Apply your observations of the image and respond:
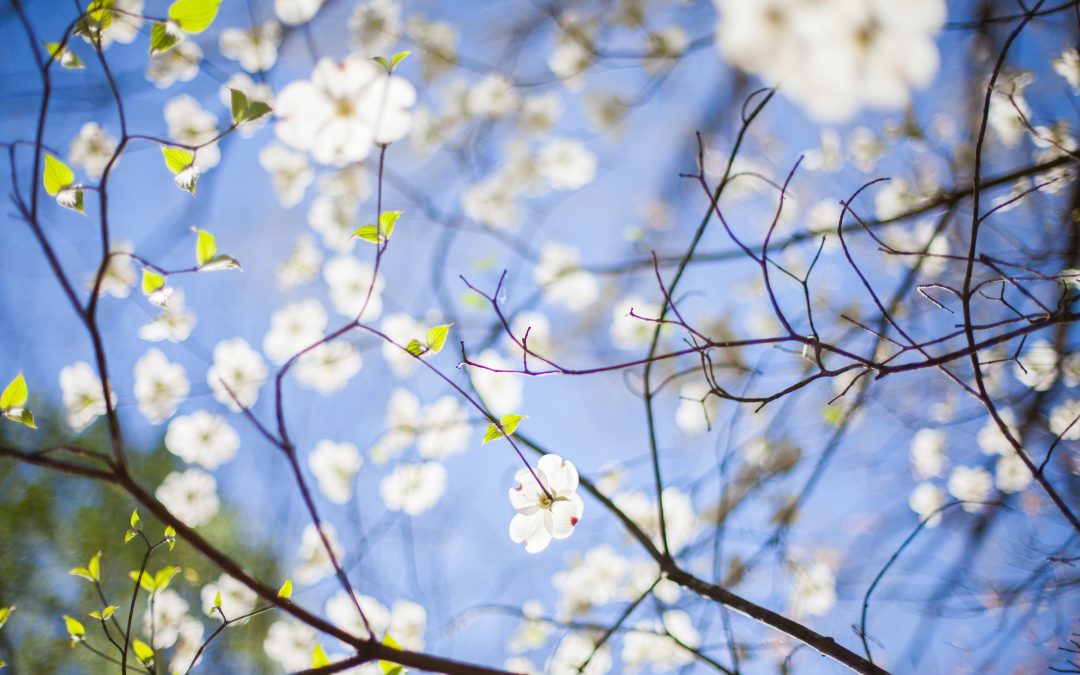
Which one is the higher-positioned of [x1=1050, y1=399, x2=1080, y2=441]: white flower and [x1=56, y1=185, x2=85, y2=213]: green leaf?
[x1=1050, y1=399, x2=1080, y2=441]: white flower

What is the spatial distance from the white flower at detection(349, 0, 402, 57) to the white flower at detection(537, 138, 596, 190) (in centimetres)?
51

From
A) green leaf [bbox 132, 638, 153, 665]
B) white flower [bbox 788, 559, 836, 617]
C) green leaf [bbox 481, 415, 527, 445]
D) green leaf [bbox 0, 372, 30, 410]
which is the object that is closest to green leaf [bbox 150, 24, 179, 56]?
green leaf [bbox 0, 372, 30, 410]

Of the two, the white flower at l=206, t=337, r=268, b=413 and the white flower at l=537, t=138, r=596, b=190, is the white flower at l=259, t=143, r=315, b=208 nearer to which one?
the white flower at l=206, t=337, r=268, b=413

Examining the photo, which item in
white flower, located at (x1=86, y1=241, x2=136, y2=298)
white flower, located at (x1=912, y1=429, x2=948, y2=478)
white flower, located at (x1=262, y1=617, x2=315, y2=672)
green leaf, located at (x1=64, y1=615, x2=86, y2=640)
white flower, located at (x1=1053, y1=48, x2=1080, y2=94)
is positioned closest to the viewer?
green leaf, located at (x1=64, y1=615, x2=86, y2=640)

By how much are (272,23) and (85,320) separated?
142 cm

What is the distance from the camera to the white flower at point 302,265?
1630 mm

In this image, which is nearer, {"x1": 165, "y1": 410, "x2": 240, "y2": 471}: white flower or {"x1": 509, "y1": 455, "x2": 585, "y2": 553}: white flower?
{"x1": 509, "y1": 455, "x2": 585, "y2": 553}: white flower

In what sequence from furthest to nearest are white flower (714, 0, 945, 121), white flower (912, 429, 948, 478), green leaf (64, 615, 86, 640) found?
white flower (912, 429, 948, 478) → green leaf (64, 615, 86, 640) → white flower (714, 0, 945, 121)

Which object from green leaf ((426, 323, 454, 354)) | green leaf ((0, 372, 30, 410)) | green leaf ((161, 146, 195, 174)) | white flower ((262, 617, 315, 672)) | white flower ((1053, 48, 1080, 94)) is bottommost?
green leaf ((0, 372, 30, 410))

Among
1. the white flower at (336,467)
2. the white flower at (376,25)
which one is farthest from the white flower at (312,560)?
the white flower at (376,25)

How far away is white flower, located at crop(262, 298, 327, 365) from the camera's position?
4.51ft

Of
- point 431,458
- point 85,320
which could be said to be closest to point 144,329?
point 85,320

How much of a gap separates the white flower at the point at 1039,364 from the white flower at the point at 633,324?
2.12ft

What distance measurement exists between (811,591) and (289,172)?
5.20ft
